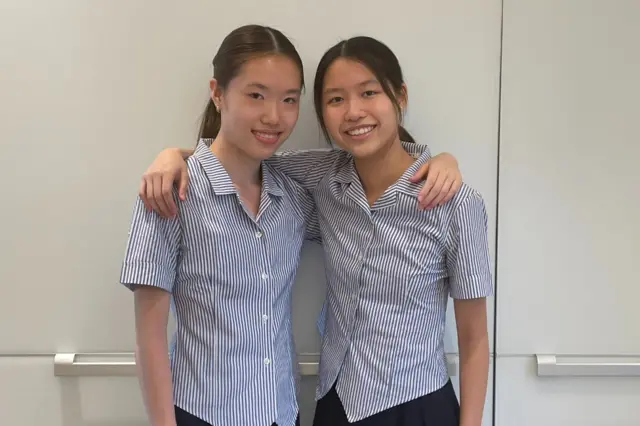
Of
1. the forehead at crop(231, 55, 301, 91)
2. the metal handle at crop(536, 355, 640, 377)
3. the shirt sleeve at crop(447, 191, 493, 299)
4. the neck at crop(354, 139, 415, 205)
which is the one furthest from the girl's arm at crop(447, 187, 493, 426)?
the forehead at crop(231, 55, 301, 91)

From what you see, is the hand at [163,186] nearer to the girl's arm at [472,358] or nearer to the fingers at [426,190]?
the fingers at [426,190]

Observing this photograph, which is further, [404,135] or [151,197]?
[404,135]

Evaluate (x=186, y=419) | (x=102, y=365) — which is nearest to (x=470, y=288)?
(x=186, y=419)

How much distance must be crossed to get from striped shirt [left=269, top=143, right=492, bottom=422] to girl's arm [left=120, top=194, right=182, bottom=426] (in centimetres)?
28

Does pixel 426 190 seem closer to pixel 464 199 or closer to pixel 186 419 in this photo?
pixel 464 199

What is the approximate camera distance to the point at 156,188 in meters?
0.85

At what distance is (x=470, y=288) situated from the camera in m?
0.91

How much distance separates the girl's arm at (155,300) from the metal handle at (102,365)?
0.24m

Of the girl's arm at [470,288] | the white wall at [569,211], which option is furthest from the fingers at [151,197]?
the white wall at [569,211]

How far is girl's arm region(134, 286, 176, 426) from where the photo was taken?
0.88 metres

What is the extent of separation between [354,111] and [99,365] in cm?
69

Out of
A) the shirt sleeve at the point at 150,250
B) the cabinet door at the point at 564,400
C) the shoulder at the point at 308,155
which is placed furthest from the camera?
the cabinet door at the point at 564,400

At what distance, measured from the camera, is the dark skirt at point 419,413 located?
0.93 metres

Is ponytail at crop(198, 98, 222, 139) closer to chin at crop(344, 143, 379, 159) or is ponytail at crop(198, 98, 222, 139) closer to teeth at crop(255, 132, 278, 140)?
teeth at crop(255, 132, 278, 140)
